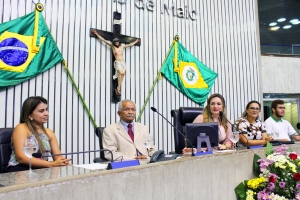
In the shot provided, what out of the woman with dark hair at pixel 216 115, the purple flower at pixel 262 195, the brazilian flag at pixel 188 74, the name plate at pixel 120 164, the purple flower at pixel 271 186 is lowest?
the purple flower at pixel 262 195

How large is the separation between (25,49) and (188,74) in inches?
90.9

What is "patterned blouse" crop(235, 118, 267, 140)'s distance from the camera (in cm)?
270

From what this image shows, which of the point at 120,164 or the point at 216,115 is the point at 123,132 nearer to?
the point at 216,115

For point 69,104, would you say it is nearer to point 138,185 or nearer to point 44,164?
point 44,164

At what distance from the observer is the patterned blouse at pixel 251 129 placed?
2695 mm

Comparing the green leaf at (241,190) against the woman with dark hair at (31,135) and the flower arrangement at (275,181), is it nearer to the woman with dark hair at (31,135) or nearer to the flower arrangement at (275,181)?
the flower arrangement at (275,181)

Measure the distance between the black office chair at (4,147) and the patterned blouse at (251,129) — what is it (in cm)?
197

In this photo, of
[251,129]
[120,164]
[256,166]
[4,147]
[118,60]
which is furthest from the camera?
[118,60]

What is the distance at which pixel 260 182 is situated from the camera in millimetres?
1524

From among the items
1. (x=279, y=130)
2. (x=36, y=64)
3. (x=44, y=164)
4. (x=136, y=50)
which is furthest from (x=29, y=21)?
(x=279, y=130)

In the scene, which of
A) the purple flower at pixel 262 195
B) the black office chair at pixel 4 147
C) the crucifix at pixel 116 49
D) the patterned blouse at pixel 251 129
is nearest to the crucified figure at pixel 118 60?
the crucifix at pixel 116 49

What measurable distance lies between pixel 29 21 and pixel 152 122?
6.55ft

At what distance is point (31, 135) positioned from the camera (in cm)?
190

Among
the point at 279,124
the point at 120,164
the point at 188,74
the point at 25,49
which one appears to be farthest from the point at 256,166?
the point at 188,74
